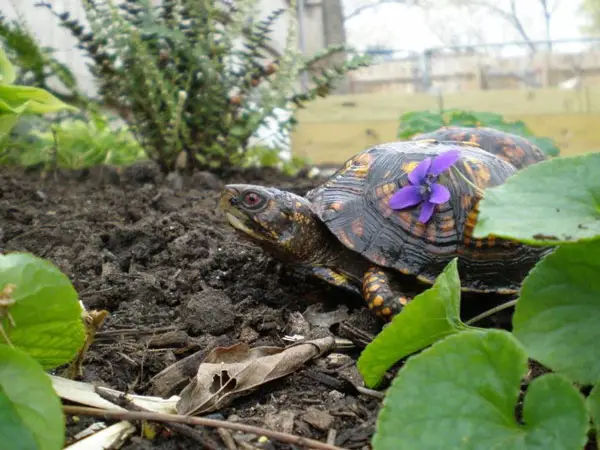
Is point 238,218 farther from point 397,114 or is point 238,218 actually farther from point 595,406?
point 397,114

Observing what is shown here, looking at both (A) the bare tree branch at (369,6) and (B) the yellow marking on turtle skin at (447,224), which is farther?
(A) the bare tree branch at (369,6)

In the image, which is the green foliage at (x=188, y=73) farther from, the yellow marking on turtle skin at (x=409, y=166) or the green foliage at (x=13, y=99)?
the yellow marking on turtle skin at (x=409, y=166)

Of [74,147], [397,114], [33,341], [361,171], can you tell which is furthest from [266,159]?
[33,341]

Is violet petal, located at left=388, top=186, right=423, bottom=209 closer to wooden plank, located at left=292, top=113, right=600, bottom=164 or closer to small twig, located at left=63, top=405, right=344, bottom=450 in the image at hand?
small twig, located at left=63, top=405, right=344, bottom=450

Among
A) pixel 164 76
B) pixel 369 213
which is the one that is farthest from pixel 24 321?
pixel 164 76

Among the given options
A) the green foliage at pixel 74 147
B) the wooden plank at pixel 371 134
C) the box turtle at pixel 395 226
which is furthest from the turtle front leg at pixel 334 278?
the wooden plank at pixel 371 134

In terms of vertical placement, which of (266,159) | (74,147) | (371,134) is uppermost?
(74,147)

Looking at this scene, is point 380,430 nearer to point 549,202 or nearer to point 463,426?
point 463,426
